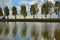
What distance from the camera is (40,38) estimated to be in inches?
95.0

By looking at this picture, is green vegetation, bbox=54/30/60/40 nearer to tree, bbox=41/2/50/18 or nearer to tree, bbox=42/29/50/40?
tree, bbox=42/29/50/40

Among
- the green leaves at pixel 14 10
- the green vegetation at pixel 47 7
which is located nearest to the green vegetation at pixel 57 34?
the green vegetation at pixel 47 7

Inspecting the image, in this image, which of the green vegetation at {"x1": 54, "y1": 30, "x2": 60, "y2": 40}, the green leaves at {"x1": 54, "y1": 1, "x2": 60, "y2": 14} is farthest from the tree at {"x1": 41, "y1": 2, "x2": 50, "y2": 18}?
the green vegetation at {"x1": 54, "y1": 30, "x2": 60, "y2": 40}

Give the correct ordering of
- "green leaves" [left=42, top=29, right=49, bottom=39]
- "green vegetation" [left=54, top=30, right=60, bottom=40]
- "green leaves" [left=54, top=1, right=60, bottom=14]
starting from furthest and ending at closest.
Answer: "green leaves" [left=54, top=1, right=60, bottom=14], "green leaves" [left=42, top=29, right=49, bottom=39], "green vegetation" [left=54, top=30, right=60, bottom=40]

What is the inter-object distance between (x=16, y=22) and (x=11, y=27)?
0.36 feet

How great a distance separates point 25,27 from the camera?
269cm

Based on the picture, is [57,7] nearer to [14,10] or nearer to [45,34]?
[45,34]

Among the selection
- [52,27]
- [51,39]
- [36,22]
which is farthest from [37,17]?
[51,39]

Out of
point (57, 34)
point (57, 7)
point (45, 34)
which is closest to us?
point (57, 34)

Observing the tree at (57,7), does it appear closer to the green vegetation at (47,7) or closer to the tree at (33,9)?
the green vegetation at (47,7)

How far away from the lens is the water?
8.17 feet

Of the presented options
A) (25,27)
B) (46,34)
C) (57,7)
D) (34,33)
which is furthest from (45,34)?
(57,7)

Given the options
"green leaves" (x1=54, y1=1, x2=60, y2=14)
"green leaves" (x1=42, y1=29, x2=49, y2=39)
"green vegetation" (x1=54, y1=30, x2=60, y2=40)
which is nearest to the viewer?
"green vegetation" (x1=54, y1=30, x2=60, y2=40)

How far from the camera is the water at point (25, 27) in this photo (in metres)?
2.49
